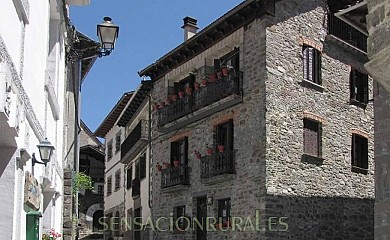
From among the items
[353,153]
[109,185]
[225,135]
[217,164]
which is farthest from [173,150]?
[109,185]

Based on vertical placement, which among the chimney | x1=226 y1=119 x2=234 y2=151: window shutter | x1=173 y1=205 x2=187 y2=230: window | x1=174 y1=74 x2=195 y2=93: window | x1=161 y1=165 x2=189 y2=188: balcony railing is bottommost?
x1=173 y1=205 x2=187 y2=230: window

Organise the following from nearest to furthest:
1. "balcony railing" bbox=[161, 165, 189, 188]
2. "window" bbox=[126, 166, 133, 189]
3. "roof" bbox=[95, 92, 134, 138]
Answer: "balcony railing" bbox=[161, 165, 189, 188] < "window" bbox=[126, 166, 133, 189] < "roof" bbox=[95, 92, 134, 138]

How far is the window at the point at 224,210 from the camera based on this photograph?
19812mm

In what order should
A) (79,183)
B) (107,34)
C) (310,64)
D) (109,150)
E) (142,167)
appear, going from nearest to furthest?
(107,34)
(79,183)
(310,64)
(142,167)
(109,150)

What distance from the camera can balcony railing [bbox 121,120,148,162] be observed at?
1072 inches

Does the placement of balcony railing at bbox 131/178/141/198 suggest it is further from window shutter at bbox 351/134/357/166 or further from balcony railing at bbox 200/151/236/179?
window shutter at bbox 351/134/357/166

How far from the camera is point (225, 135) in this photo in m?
20.5

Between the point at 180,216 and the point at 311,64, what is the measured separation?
23.9ft

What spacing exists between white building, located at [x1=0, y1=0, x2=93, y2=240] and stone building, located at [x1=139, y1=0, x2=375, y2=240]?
821 centimetres

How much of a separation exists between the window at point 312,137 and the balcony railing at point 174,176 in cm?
467

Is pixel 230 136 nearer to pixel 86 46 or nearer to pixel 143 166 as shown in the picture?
pixel 86 46

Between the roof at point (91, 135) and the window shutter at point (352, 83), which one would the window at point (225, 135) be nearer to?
the window shutter at point (352, 83)

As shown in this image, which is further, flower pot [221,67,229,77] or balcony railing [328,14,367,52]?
balcony railing [328,14,367,52]

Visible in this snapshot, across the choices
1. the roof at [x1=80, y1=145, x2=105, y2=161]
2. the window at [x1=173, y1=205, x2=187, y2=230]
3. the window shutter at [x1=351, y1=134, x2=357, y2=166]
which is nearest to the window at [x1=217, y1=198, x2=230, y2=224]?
the window at [x1=173, y1=205, x2=187, y2=230]
